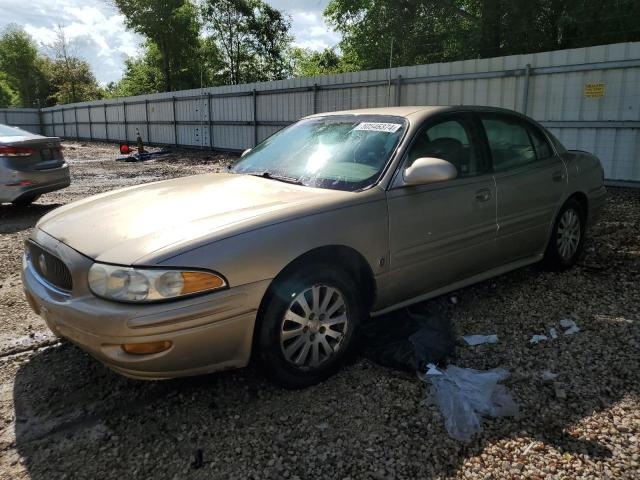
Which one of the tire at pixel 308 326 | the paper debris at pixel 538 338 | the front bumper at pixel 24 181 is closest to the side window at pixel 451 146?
the tire at pixel 308 326

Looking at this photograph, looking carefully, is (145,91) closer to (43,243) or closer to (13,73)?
(13,73)

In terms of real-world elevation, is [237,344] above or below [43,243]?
below

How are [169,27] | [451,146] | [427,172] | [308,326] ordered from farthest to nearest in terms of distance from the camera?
[169,27] → [451,146] → [427,172] → [308,326]

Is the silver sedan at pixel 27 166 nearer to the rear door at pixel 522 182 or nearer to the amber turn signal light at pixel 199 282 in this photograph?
the amber turn signal light at pixel 199 282

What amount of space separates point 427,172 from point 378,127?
0.61 metres

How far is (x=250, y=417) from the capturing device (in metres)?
2.53

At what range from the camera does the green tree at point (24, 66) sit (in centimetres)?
5591

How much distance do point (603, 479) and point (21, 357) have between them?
10.7ft

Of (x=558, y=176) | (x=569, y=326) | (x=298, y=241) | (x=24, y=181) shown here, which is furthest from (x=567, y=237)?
(x=24, y=181)

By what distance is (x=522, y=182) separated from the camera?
3.85 m

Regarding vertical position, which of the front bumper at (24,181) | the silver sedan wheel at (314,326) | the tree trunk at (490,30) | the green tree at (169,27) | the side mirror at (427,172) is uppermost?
the green tree at (169,27)

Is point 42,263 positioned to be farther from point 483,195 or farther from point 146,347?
point 483,195

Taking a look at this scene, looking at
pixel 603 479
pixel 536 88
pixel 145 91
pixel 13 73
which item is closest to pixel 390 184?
pixel 603 479

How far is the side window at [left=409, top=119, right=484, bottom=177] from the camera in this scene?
130 inches
